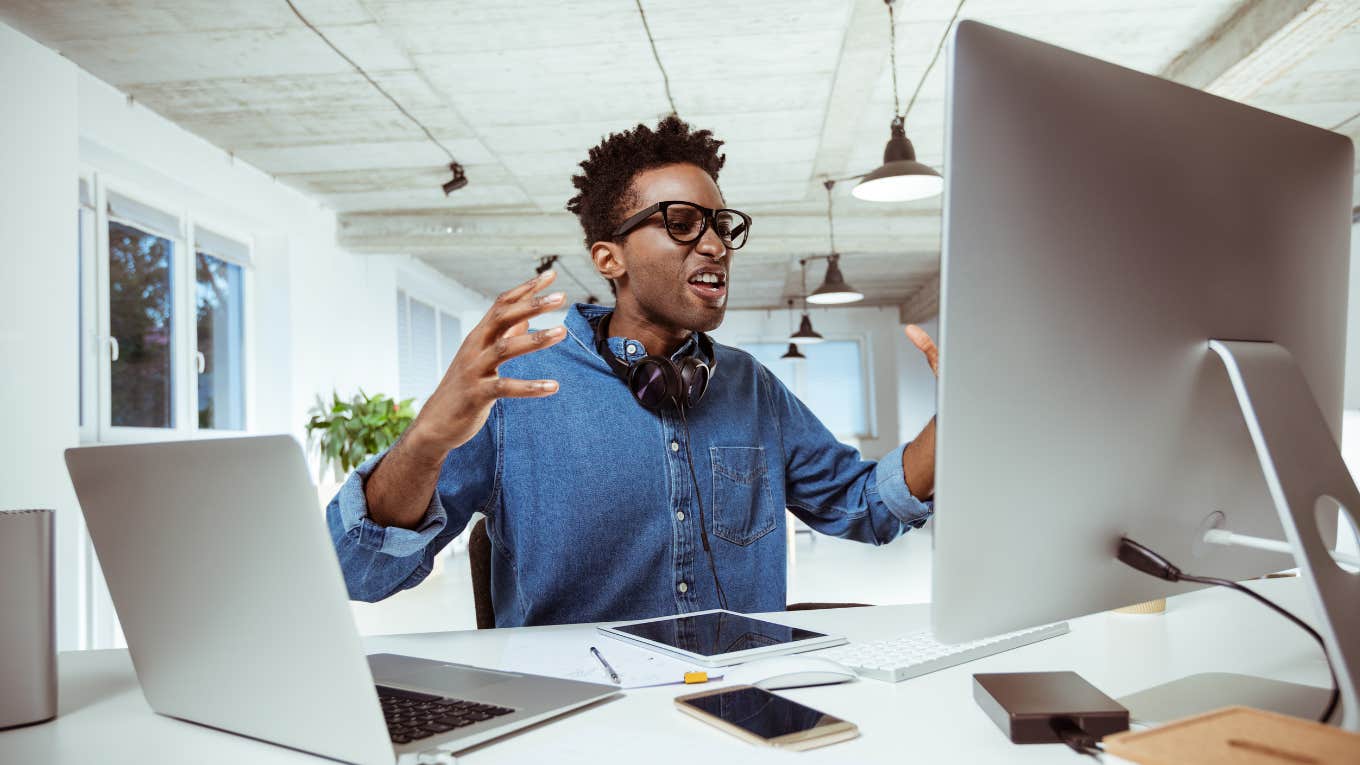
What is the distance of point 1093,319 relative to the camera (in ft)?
2.14

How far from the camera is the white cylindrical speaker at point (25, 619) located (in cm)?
81

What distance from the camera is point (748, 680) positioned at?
879mm

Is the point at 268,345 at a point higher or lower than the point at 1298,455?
higher

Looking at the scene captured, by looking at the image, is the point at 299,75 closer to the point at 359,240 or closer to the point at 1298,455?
the point at 359,240

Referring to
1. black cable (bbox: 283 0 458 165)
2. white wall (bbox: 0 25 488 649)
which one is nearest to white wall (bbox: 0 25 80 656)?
white wall (bbox: 0 25 488 649)

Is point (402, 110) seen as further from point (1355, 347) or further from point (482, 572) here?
point (1355, 347)

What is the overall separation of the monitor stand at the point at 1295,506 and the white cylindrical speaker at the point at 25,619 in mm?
1000

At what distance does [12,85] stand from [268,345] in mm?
2542

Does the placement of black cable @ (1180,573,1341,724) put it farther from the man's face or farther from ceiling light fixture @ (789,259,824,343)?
ceiling light fixture @ (789,259,824,343)

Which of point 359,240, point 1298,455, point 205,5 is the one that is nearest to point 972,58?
point 1298,455

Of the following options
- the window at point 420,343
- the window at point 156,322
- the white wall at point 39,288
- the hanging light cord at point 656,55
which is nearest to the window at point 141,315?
the window at point 156,322

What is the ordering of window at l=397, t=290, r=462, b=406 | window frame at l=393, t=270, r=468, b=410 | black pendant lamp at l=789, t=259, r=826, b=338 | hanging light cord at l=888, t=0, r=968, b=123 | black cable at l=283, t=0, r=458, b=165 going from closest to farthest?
black cable at l=283, t=0, r=458, b=165 < hanging light cord at l=888, t=0, r=968, b=123 < window frame at l=393, t=270, r=468, b=410 < window at l=397, t=290, r=462, b=406 < black pendant lamp at l=789, t=259, r=826, b=338

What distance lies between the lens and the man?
54.6 inches

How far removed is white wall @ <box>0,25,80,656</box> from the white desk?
2.86 meters
